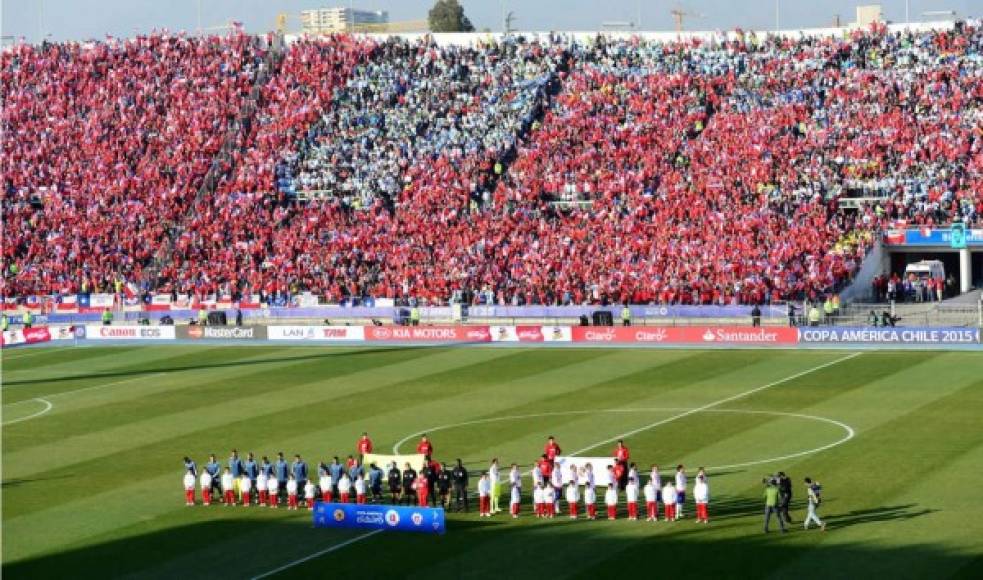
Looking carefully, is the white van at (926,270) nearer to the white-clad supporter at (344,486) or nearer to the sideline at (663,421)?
the sideline at (663,421)

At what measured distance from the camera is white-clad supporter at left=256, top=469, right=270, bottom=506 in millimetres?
37875

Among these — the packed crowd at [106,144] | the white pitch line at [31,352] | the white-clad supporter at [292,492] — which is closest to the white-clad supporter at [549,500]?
the white-clad supporter at [292,492]

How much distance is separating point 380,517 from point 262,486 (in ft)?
14.1

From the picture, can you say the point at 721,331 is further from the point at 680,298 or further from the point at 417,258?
the point at 417,258

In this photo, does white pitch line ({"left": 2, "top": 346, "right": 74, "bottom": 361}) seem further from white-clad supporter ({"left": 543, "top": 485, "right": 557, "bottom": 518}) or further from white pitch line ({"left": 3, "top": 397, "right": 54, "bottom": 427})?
white-clad supporter ({"left": 543, "top": 485, "right": 557, "bottom": 518})

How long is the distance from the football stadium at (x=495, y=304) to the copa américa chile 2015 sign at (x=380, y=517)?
8 centimetres

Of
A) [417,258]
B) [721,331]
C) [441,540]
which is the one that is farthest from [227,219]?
[441,540]

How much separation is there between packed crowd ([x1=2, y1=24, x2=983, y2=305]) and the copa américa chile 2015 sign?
39.1m

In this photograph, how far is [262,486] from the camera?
37.9m

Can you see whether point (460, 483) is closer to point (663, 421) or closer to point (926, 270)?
point (663, 421)

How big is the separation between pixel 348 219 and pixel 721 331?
27878mm

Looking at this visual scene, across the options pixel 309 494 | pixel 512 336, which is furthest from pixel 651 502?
pixel 512 336

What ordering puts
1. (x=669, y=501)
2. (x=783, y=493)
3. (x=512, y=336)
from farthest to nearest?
(x=512, y=336)
(x=669, y=501)
(x=783, y=493)

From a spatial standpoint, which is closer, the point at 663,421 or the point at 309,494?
the point at 309,494
